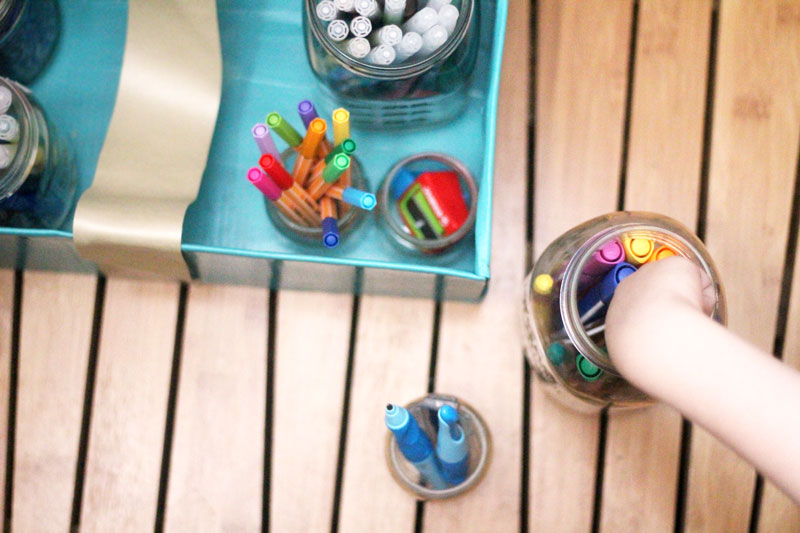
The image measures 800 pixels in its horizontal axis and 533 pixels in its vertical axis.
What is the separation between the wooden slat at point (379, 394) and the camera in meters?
0.56

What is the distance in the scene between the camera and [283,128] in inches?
19.5

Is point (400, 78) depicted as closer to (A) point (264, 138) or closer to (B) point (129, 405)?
(A) point (264, 138)

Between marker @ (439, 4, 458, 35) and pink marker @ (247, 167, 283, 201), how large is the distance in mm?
176

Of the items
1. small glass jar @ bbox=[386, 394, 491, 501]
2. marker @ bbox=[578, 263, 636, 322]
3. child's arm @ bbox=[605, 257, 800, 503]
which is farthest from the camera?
small glass jar @ bbox=[386, 394, 491, 501]

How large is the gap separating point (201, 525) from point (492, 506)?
243mm

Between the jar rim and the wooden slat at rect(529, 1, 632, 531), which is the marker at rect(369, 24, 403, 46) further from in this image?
the wooden slat at rect(529, 1, 632, 531)

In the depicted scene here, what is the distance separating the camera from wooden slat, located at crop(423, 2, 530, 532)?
562 mm

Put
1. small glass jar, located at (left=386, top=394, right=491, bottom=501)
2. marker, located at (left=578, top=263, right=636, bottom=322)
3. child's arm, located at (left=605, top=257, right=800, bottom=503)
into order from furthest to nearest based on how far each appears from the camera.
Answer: small glass jar, located at (left=386, top=394, right=491, bottom=501) → marker, located at (left=578, top=263, right=636, bottom=322) → child's arm, located at (left=605, top=257, right=800, bottom=503)

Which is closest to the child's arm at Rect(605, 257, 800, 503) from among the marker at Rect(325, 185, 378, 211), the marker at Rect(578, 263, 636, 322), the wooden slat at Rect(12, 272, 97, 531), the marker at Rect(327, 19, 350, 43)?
the marker at Rect(578, 263, 636, 322)

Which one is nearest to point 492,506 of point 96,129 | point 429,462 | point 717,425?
point 429,462

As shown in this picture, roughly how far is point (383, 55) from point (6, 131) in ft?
0.96

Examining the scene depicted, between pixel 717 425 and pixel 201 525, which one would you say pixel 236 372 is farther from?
pixel 717 425

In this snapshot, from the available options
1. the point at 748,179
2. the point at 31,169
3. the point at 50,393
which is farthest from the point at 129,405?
the point at 748,179

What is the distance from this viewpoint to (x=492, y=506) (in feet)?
1.84
